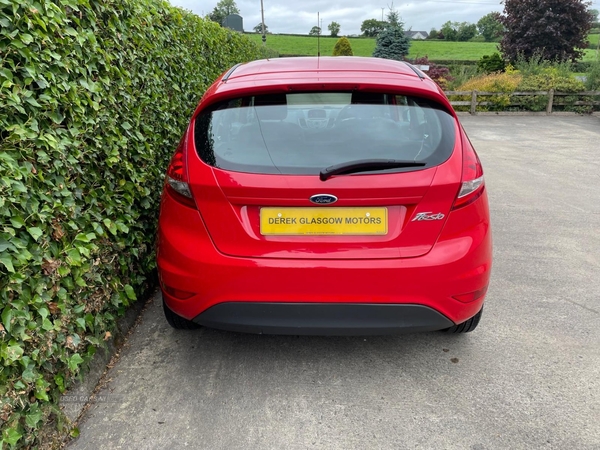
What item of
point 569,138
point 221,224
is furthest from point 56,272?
point 569,138

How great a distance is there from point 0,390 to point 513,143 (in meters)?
12.0

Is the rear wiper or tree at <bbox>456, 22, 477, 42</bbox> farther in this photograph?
tree at <bbox>456, 22, 477, 42</bbox>

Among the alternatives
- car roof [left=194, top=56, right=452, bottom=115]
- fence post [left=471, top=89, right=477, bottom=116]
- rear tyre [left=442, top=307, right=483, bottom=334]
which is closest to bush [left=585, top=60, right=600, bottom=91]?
fence post [left=471, top=89, right=477, bottom=116]

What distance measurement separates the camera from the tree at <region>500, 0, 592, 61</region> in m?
24.3

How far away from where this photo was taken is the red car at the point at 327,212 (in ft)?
7.66

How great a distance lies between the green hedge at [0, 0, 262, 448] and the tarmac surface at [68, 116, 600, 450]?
382mm

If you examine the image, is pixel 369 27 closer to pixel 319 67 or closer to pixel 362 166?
pixel 319 67

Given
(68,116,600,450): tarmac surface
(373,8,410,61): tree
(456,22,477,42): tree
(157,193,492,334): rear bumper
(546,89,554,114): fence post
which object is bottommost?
(68,116,600,450): tarmac surface

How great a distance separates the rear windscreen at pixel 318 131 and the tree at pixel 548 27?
A: 1019 inches

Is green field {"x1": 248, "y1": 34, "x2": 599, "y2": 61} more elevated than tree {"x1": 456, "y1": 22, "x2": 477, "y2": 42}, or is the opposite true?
tree {"x1": 456, "y1": 22, "x2": 477, "y2": 42}

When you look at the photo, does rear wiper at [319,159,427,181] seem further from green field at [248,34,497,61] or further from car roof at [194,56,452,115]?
green field at [248,34,497,61]

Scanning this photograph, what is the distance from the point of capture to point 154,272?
3916 mm

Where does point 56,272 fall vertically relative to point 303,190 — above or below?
below

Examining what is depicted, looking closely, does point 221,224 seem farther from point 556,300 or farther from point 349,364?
point 556,300
